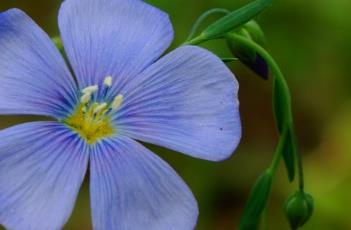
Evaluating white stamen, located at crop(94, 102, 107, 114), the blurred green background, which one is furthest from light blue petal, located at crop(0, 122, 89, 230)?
the blurred green background

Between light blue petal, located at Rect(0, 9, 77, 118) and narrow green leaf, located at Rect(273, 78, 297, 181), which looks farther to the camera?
narrow green leaf, located at Rect(273, 78, 297, 181)

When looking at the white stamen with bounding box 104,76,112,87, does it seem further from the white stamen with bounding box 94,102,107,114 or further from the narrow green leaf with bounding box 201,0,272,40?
the narrow green leaf with bounding box 201,0,272,40

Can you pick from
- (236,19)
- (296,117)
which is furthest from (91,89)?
(296,117)

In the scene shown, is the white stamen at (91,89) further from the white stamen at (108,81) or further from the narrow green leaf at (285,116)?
the narrow green leaf at (285,116)

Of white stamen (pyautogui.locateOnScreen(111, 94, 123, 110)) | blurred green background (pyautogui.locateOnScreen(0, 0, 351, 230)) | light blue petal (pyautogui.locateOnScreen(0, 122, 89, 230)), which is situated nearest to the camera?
light blue petal (pyautogui.locateOnScreen(0, 122, 89, 230))

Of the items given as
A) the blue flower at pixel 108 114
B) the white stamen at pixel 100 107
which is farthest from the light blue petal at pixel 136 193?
the white stamen at pixel 100 107

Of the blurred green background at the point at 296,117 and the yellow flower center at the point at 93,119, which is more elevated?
the yellow flower center at the point at 93,119

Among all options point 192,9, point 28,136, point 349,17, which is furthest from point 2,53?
point 349,17
